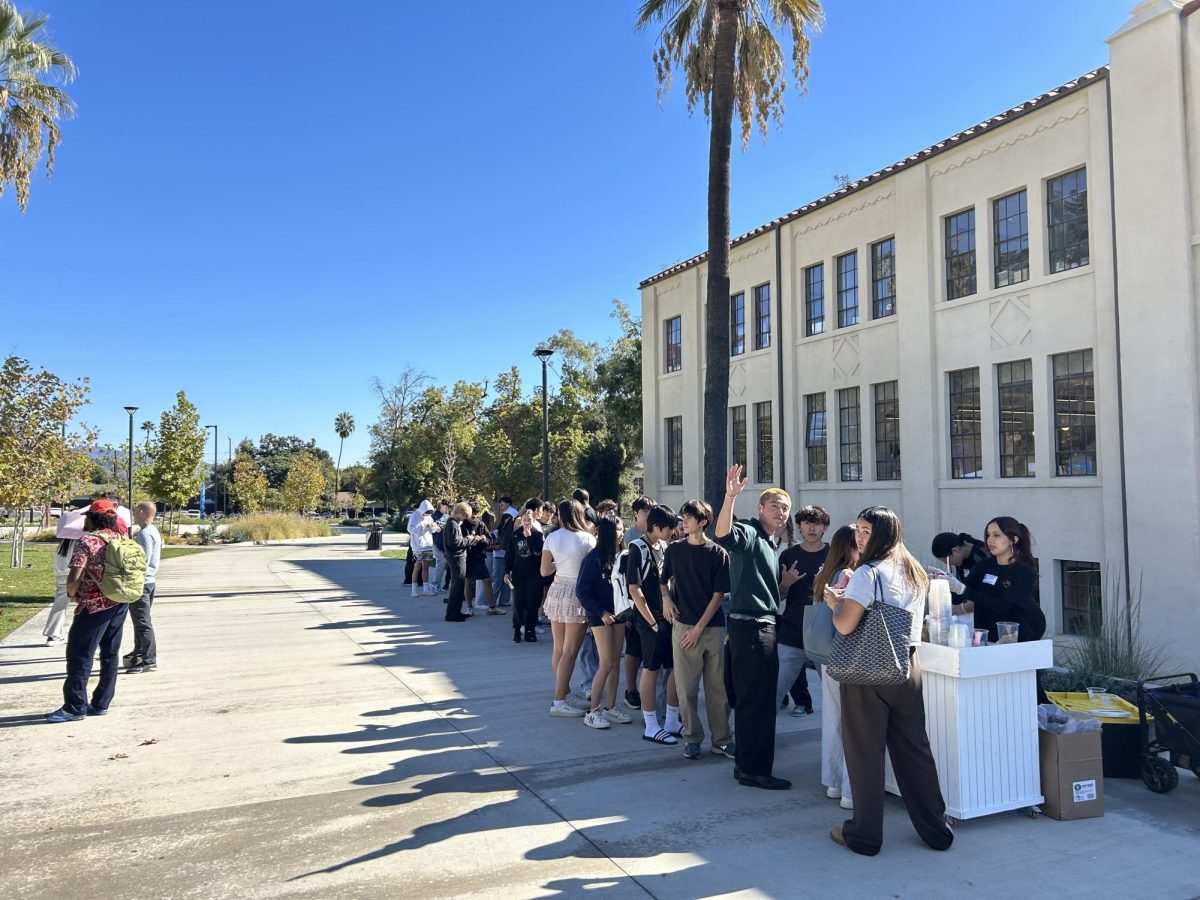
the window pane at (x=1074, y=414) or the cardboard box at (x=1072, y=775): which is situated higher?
the window pane at (x=1074, y=414)

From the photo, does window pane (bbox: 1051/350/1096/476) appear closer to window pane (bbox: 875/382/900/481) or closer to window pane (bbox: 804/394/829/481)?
window pane (bbox: 875/382/900/481)

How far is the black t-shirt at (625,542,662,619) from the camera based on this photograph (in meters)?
6.86

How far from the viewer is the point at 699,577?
6203mm

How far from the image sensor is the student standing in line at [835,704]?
5.04 metres

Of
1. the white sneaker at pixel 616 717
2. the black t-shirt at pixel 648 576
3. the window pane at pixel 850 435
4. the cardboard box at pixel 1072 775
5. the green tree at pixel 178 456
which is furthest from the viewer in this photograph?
the green tree at pixel 178 456

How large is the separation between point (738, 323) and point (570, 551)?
602 inches

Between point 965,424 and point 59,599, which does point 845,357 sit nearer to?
point 965,424

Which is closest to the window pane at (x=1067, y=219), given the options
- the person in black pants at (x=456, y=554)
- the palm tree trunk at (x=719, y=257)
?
the palm tree trunk at (x=719, y=257)

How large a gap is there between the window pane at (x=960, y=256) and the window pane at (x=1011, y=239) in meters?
0.53

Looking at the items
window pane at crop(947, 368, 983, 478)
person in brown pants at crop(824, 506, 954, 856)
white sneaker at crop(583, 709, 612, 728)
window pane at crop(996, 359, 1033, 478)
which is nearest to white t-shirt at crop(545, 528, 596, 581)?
white sneaker at crop(583, 709, 612, 728)

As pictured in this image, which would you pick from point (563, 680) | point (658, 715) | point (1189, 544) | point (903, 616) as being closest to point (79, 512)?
point (563, 680)

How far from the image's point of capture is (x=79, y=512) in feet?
32.9

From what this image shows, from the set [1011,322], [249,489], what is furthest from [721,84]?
[249,489]

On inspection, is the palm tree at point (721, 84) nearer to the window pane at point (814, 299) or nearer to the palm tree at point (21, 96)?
the window pane at point (814, 299)
